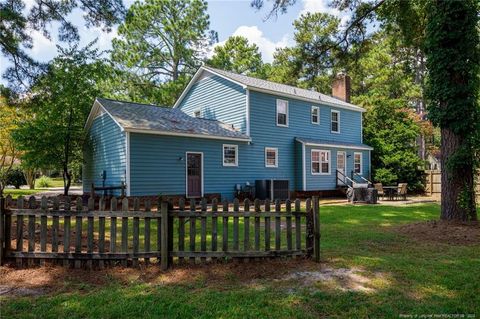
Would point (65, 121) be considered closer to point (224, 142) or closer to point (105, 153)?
point (105, 153)

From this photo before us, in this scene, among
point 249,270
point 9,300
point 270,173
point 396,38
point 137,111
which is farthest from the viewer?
point 270,173

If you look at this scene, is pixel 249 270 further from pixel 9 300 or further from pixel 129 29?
pixel 129 29

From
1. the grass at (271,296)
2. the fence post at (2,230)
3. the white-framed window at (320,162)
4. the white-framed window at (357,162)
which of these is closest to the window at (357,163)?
the white-framed window at (357,162)

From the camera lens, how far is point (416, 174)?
2338 cm

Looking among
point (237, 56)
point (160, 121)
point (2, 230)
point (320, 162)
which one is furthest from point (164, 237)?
point (237, 56)

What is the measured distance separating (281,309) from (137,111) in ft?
49.4

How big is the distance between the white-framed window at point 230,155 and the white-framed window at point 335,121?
8692mm

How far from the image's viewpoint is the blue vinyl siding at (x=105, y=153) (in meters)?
15.4

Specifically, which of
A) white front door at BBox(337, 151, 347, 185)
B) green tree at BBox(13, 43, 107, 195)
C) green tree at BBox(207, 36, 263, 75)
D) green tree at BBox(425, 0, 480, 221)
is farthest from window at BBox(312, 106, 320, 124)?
green tree at BBox(207, 36, 263, 75)

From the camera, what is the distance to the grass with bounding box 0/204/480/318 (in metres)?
3.44

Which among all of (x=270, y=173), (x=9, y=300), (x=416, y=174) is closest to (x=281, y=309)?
(x=9, y=300)

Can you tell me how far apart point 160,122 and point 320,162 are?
10478mm

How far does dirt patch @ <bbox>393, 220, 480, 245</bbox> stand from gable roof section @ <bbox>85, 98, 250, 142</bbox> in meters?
10.0

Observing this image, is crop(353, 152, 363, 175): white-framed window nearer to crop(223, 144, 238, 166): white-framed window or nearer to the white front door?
the white front door
